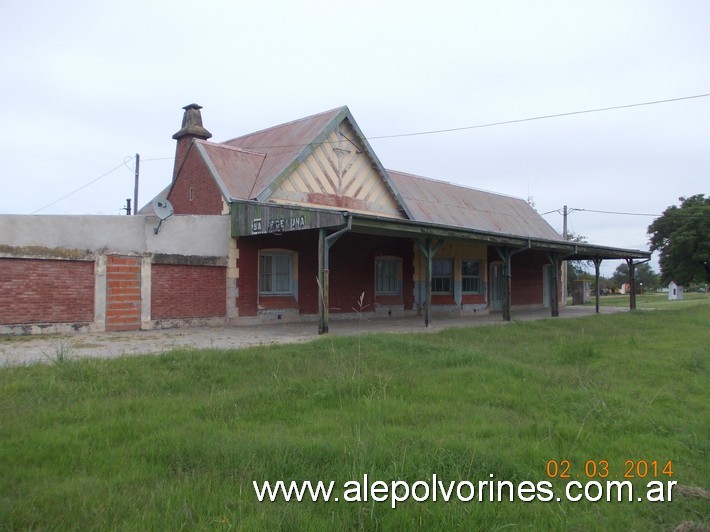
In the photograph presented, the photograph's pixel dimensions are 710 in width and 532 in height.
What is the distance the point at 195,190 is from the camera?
679 inches

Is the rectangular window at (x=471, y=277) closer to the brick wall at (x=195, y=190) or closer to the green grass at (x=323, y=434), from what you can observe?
the brick wall at (x=195, y=190)

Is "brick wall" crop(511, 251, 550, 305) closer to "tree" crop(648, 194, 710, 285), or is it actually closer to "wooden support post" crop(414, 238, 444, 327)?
"wooden support post" crop(414, 238, 444, 327)

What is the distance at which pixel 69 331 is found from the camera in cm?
1240

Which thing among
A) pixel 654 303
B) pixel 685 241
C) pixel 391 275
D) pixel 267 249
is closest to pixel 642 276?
pixel 685 241

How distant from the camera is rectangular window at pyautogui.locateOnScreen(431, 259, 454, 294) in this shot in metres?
21.3

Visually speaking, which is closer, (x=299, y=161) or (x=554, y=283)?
Result: (x=299, y=161)

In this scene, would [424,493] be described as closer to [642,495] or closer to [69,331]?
[642,495]

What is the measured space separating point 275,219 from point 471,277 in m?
11.5

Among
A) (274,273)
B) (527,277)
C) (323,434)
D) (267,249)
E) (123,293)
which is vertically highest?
(267,249)

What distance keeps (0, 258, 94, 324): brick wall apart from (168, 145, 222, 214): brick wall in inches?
175

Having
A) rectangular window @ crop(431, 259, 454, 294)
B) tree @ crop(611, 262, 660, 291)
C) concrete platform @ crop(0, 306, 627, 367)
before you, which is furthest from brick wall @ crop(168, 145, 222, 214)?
tree @ crop(611, 262, 660, 291)

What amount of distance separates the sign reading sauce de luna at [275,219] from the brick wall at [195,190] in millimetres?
1271

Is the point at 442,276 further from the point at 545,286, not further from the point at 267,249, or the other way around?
the point at 545,286

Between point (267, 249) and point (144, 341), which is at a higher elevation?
point (267, 249)
